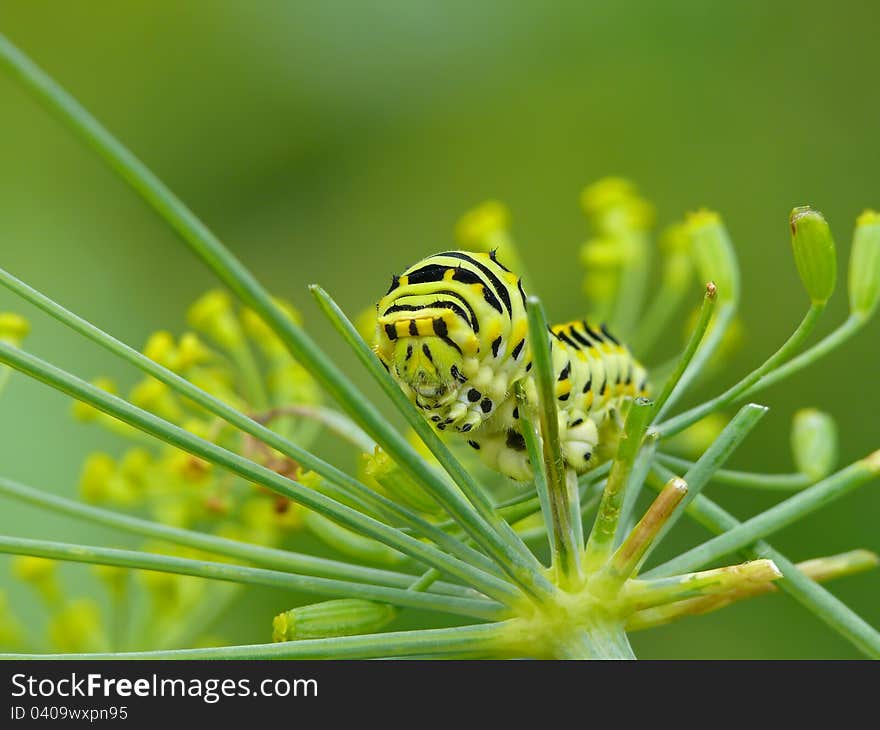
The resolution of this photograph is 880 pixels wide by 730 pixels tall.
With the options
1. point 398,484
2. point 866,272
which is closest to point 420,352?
point 398,484

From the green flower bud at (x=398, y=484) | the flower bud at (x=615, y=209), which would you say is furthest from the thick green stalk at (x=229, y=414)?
the flower bud at (x=615, y=209)

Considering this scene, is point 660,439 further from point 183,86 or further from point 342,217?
point 183,86

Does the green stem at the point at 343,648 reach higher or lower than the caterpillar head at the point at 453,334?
lower

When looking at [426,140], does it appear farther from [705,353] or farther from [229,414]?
[229,414]

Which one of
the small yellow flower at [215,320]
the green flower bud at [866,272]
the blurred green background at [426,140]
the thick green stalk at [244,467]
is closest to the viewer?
the thick green stalk at [244,467]

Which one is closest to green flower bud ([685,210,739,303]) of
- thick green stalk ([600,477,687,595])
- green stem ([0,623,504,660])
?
thick green stalk ([600,477,687,595])

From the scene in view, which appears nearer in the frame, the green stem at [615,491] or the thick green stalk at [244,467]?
the thick green stalk at [244,467]

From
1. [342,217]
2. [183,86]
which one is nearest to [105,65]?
[183,86]

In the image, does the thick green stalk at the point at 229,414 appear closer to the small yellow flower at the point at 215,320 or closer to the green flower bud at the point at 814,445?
the green flower bud at the point at 814,445
